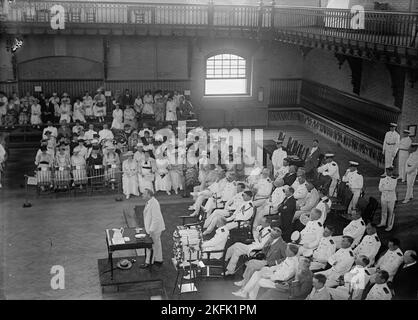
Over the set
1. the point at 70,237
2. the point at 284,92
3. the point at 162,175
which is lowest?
the point at 70,237

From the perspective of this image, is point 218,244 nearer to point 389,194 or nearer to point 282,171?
point 389,194

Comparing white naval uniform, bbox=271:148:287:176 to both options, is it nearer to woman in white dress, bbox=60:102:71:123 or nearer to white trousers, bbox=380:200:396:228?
white trousers, bbox=380:200:396:228

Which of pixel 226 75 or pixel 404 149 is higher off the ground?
pixel 226 75

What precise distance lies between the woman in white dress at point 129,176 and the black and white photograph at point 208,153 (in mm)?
73

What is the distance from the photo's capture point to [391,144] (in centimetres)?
1930

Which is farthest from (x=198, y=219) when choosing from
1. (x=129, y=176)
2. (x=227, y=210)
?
(x=129, y=176)

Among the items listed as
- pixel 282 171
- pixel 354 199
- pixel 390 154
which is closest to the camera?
pixel 354 199

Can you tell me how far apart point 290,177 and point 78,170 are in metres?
6.74

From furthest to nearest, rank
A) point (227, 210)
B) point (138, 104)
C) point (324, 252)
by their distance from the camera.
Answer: point (138, 104) → point (227, 210) → point (324, 252)

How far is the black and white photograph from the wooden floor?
0.17ft

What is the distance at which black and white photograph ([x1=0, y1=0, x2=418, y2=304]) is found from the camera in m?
12.5

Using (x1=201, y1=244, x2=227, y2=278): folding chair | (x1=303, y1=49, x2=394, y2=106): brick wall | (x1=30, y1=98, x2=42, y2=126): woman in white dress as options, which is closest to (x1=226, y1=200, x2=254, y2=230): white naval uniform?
(x1=201, y1=244, x2=227, y2=278): folding chair

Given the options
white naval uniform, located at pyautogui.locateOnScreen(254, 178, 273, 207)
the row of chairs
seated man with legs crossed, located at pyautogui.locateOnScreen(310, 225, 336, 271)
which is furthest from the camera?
the row of chairs

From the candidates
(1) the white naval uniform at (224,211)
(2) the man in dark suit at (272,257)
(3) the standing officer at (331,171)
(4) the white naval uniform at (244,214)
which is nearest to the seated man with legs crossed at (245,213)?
(4) the white naval uniform at (244,214)
